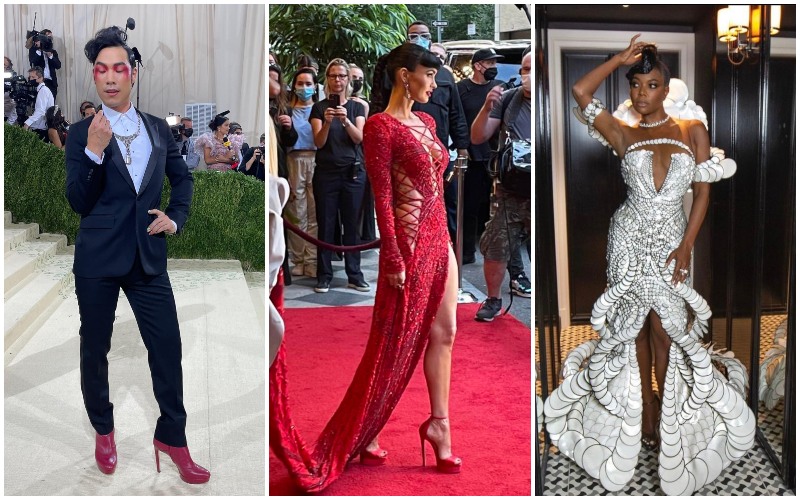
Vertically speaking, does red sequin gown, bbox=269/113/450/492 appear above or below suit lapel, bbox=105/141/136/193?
below

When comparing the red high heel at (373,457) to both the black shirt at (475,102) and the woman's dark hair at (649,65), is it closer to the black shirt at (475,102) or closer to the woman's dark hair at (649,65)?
the black shirt at (475,102)

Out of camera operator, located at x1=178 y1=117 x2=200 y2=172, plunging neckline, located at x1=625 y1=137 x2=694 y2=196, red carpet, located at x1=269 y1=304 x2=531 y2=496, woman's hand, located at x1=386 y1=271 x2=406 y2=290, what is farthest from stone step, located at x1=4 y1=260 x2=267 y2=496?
plunging neckline, located at x1=625 y1=137 x2=694 y2=196

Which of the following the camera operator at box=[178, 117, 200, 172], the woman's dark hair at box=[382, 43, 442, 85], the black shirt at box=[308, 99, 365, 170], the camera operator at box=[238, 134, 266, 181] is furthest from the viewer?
the camera operator at box=[238, 134, 266, 181]

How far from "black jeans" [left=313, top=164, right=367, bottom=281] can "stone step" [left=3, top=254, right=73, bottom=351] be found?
267cm

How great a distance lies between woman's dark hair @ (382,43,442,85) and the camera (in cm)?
246

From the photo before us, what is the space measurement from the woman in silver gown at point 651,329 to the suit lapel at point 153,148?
4.17ft

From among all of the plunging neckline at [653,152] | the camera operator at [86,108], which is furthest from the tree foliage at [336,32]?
the camera operator at [86,108]

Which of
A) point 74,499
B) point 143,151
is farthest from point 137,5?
point 74,499

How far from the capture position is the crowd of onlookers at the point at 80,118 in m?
3.48

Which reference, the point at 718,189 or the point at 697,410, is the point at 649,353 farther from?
the point at 718,189

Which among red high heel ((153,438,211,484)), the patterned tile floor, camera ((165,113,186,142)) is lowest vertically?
the patterned tile floor

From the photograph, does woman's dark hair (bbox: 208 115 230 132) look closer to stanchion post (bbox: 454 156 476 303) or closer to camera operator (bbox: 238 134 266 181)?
camera operator (bbox: 238 134 266 181)

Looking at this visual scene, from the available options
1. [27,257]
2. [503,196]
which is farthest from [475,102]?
[27,257]

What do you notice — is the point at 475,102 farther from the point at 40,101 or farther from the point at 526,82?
the point at 40,101
